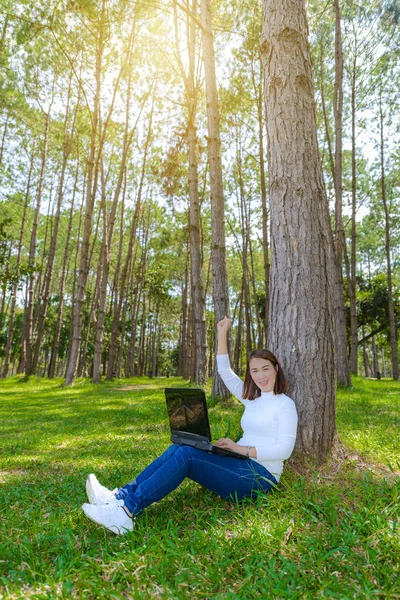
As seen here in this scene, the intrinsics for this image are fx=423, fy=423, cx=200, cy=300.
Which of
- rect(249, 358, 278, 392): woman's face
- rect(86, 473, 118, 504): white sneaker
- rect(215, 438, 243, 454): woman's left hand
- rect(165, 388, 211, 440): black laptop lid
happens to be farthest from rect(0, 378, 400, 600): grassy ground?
rect(249, 358, 278, 392): woman's face

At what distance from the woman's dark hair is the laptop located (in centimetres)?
54

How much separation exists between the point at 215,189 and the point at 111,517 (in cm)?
771

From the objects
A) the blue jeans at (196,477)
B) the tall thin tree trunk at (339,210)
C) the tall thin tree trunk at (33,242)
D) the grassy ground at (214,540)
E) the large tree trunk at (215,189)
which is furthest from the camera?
the tall thin tree trunk at (33,242)

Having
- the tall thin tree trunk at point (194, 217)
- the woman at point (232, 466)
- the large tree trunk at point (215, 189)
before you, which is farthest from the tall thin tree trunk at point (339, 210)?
the woman at point (232, 466)

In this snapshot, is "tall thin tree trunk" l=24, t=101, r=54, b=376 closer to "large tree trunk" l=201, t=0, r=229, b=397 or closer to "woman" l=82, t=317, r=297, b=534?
"large tree trunk" l=201, t=0, r=229, b=397

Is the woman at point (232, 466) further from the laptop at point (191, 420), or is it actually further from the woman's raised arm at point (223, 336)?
the woman's raised arm at point (223, 336)

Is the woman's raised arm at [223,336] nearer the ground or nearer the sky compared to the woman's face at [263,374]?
nearer the sky

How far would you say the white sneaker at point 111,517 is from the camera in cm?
289

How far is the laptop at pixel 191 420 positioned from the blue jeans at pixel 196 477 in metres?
0.08

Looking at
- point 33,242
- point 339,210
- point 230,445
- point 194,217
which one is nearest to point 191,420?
point 230,445

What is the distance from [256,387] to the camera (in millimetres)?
3645

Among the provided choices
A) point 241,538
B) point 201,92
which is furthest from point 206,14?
point 241,538

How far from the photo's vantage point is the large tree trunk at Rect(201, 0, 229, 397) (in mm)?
9039

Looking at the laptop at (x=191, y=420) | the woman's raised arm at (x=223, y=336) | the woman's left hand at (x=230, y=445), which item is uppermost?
the woman's raised arm at (x=223, y=336)
